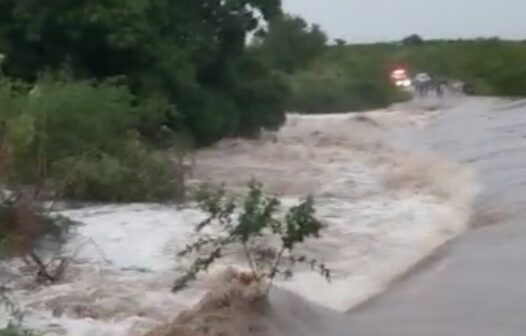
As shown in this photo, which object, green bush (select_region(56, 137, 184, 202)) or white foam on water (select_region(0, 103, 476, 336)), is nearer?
white foam on water (select_region(0, 103, 476, 336))

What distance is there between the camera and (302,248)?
18625 mm

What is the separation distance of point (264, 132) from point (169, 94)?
9.50 meters

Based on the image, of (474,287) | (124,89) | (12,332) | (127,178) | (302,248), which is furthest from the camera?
(124,89)

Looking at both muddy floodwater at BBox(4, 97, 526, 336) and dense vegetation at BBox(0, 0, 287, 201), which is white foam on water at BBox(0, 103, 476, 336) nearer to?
muddy floodwater at BBox(4, 97, 526, 336)

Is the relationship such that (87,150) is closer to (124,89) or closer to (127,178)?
(127,178)

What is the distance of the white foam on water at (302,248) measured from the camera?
14.5 m

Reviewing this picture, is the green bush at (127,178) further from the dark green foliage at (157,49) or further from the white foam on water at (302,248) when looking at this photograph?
the dark green foliage at (157,49)

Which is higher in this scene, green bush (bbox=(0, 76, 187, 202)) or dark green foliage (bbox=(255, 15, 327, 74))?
green bush (bbox=(0, 76, 187, 202))

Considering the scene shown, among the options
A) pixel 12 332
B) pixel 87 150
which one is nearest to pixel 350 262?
pixel 87 150

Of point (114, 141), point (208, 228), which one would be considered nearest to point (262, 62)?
point (114, 141)

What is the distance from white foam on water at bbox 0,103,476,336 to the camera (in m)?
14.5

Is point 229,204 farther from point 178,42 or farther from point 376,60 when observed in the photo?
point 376,60

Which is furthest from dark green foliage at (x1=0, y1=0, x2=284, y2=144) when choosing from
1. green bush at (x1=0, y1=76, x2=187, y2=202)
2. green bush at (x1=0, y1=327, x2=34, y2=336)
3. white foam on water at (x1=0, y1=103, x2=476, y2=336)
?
green bush at (x1=0, y1=327, x2=34, y2=336)

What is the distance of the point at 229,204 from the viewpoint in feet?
46.5
